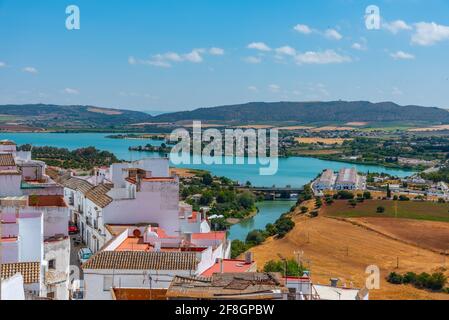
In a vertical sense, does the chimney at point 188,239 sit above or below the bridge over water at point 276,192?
above

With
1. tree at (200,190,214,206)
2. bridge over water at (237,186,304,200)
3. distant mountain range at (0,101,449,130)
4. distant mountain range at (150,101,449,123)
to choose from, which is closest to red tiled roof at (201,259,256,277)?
tree at (200,190,214,206)

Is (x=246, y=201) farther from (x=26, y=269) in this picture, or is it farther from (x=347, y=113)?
(x=347, y=113)

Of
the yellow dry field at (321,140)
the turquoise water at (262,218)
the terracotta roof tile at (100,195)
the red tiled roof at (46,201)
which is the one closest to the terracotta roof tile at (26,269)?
the red tiled roof at (46,201)

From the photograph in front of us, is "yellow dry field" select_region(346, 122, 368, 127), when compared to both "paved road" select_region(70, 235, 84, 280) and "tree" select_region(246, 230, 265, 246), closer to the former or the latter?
"tree" select_region(246, 230, 265, 246)

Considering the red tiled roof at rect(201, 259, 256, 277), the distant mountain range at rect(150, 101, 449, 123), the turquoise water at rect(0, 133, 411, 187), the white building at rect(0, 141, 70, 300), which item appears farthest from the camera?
the distant mountain range at rect(150, 101, 449, 123)

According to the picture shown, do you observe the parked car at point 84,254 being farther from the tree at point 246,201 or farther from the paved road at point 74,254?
the tree at point 246,201
